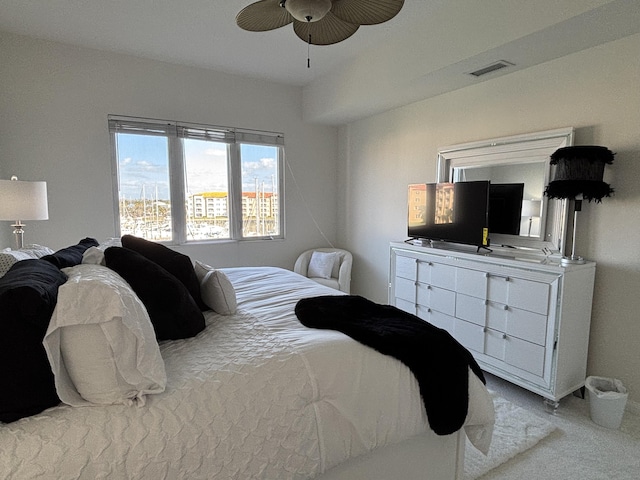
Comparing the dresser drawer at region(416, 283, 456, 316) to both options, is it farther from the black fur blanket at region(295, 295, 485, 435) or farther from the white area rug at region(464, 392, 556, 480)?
→ the black fur blanket at region(295, 295, 485, 435)

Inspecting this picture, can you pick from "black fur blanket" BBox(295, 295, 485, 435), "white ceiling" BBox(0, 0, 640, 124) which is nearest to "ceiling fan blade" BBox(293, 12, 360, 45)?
"white ceiling" BBox(0, 0, 640, 124)

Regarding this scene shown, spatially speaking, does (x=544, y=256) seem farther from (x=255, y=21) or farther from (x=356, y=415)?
(x=255, y=21)

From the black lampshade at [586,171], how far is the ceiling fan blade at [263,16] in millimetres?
1924

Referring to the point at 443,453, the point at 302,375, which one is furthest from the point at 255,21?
the point at 443,453

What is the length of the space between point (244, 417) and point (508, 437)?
173cm

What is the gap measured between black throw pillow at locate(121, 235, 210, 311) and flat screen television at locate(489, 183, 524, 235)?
2.45 m

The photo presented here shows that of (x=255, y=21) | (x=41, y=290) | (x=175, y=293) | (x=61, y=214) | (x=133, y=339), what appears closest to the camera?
(x=41, y=290)

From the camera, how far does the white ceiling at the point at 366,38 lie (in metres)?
2.14

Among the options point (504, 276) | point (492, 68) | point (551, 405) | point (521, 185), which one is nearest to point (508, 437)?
point (551, 405)

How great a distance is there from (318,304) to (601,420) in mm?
1934

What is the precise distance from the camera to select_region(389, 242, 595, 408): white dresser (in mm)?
2311

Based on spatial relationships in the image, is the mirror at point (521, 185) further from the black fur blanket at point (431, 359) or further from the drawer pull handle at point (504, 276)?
the black fur blanket at point (431, 359)

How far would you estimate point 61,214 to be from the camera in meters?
3.35

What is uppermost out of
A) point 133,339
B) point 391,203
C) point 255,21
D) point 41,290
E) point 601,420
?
point 255,21
